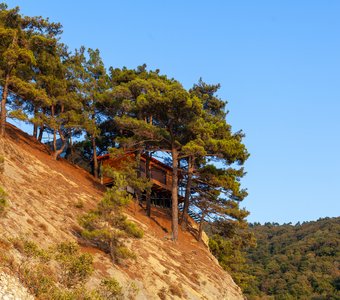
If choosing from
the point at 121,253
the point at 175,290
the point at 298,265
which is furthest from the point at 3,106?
the point at 298,265

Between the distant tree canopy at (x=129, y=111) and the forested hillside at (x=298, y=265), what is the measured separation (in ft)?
138

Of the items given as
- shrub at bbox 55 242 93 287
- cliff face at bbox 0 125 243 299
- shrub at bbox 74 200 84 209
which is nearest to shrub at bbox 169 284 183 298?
cliff face at bbox 0 125 243 299

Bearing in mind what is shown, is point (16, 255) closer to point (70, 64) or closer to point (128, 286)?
point (128, 286)

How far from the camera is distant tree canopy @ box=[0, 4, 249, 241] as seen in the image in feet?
111

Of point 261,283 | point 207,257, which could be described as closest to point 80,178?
point 207,257

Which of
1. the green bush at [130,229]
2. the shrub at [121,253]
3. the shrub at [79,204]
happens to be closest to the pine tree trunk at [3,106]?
the shrub at [79,204]

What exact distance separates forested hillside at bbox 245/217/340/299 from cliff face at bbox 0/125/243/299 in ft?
156

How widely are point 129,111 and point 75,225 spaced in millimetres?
15959

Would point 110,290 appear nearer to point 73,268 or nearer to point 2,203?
point 73,268

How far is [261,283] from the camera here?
8306 cm

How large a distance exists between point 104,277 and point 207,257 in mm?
16803

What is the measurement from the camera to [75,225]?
78.3 ft

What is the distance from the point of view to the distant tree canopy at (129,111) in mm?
33688

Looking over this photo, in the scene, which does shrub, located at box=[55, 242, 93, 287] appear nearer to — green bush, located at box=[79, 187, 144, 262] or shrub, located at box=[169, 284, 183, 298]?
green bush, located at box=[79, 187, 144, 262]
